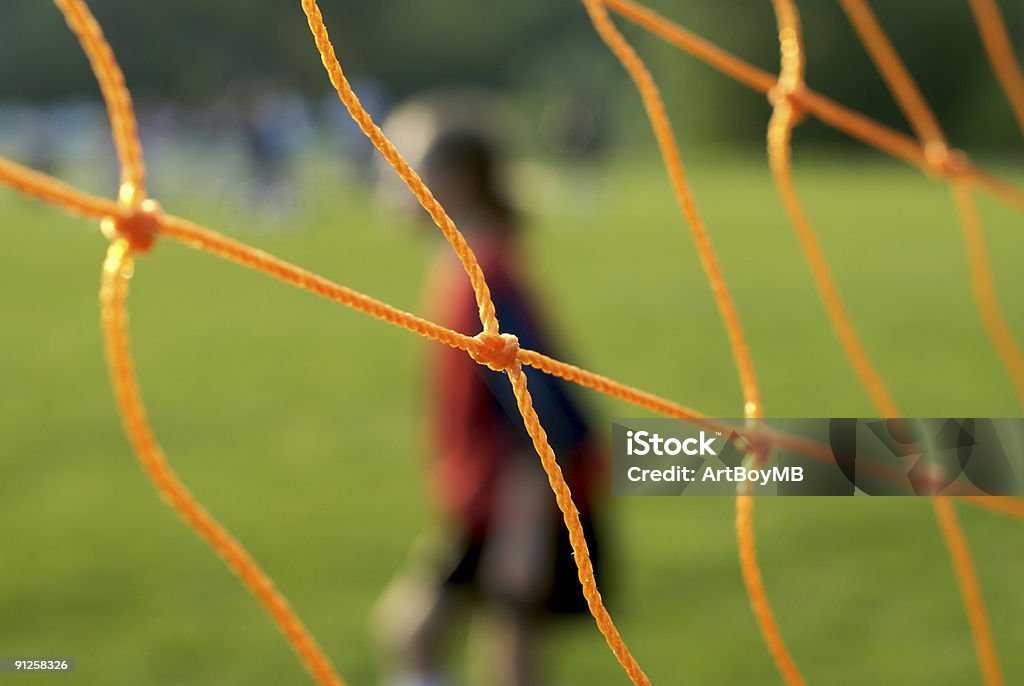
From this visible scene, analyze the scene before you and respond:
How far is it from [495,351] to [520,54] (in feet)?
95.6

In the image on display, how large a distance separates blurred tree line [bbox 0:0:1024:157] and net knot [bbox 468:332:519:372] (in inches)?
556

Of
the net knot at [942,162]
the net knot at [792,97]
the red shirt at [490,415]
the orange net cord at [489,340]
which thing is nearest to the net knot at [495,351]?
the orange net cord at [489,340]

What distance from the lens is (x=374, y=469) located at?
3.53 m

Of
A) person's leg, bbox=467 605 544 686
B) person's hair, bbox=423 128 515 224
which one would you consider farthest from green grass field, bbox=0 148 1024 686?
person's leg, bbox=467 605 544 686

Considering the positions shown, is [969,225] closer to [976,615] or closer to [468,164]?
[976,615]

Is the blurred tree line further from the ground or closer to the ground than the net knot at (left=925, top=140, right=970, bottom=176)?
further from the ground

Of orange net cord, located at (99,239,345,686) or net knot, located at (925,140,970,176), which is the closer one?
orange net cord, located at (99,239,345,686)

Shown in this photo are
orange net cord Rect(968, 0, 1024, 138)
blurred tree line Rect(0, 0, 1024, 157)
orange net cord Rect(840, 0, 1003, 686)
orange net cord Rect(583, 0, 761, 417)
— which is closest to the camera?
orange net cord Rect(583, 0, 761, 417)

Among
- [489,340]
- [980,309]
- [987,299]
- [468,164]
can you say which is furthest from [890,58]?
[489,340]

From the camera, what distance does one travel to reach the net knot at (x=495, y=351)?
103 cm

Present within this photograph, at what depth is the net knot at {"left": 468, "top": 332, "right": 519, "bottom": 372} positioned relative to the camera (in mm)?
1025

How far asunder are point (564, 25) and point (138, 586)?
28193 mm

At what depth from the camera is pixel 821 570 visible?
2789 mm

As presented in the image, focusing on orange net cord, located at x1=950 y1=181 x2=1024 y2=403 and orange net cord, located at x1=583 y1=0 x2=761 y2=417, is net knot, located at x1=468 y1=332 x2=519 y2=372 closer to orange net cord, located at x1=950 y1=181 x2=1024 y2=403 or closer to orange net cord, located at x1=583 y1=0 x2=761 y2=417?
orange net cord, located at x1=583 y1=0 x2=761 y2=417
